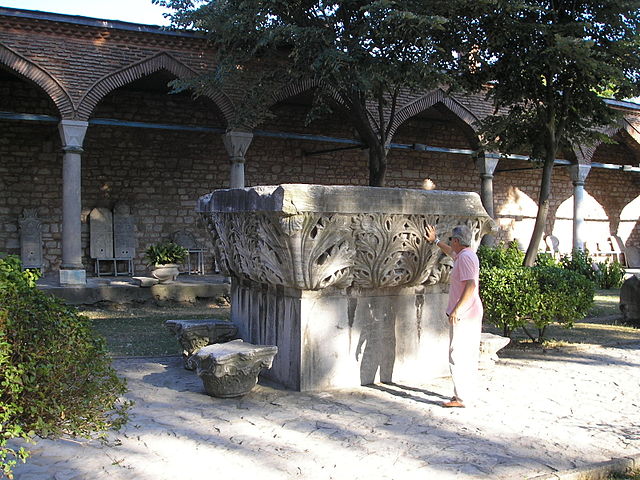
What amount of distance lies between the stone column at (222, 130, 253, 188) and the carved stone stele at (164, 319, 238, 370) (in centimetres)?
710

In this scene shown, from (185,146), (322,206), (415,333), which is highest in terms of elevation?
(185,146)

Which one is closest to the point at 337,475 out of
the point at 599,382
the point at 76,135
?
the point at 599,382

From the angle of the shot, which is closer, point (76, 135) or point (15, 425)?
point (15, 425)

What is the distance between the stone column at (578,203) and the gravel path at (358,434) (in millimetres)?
12780

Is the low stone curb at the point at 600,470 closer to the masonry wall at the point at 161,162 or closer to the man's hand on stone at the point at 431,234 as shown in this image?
the man's hand on stone at the point at 431,234

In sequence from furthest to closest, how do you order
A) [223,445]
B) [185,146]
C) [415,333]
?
[185,146] < [415,333] < [223,445]

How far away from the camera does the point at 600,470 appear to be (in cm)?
375

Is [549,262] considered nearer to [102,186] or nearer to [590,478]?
[102,186]

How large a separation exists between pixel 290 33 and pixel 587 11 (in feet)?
14.3

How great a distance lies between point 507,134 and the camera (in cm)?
1050

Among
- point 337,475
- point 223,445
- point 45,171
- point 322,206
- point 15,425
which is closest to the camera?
point 15,425

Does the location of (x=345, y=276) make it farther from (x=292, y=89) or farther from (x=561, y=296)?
(x=292, y=89)

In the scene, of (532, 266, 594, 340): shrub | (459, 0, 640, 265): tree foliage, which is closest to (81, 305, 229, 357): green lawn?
(532, 266, 594, 340): shrub

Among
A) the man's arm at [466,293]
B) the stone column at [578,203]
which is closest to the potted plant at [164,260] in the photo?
the man's arm at [466,293]
